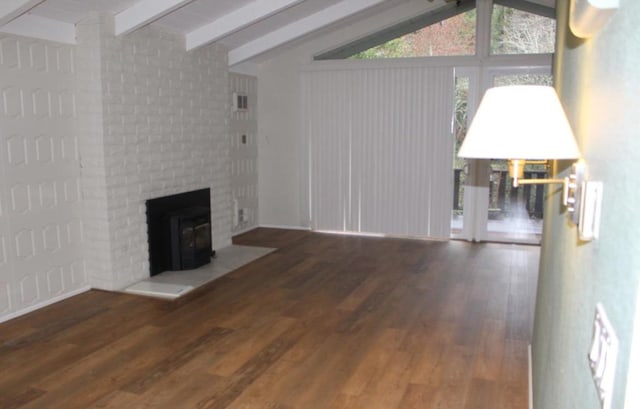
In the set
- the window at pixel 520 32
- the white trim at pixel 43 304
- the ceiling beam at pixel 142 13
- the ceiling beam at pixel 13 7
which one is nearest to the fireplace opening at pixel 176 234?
the white trim at pixel 43 304

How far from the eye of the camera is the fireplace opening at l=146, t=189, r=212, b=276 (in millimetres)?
5027

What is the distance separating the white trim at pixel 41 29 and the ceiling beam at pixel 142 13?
1.20 ft

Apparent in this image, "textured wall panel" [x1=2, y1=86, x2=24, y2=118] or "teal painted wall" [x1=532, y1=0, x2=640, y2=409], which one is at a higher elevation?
"textured wall panel" [x1=2, y1=86, x2=24, y2=118]

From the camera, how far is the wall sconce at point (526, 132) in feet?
4.04

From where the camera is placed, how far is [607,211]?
3.02 ft

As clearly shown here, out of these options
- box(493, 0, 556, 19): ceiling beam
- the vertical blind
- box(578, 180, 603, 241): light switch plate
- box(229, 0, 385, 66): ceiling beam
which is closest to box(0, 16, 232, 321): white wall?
box(229, 0, 385, 66): ceiling beam

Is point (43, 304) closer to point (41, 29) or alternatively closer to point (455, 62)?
point (41, 29)

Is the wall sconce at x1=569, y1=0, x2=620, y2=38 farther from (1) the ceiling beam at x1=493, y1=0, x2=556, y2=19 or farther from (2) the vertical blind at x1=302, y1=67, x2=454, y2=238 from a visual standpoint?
(1) the ceiling beam at x1=493, y1=0, x2=556, y2=19

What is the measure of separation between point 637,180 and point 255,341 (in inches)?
123

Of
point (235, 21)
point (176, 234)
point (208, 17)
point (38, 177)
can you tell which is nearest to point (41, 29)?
point (38, 177)

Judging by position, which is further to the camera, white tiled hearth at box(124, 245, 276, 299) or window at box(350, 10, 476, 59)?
window at box(350, 10, 476, 59)

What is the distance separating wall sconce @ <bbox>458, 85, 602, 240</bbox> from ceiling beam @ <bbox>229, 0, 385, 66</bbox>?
15.5 feet

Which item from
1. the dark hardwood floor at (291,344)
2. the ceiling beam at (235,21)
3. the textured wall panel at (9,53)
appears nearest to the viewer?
the dark hardwood floor at (291,344)

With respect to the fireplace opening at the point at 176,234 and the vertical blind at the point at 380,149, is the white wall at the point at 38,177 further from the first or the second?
the vertical blind at the point at 380,149
